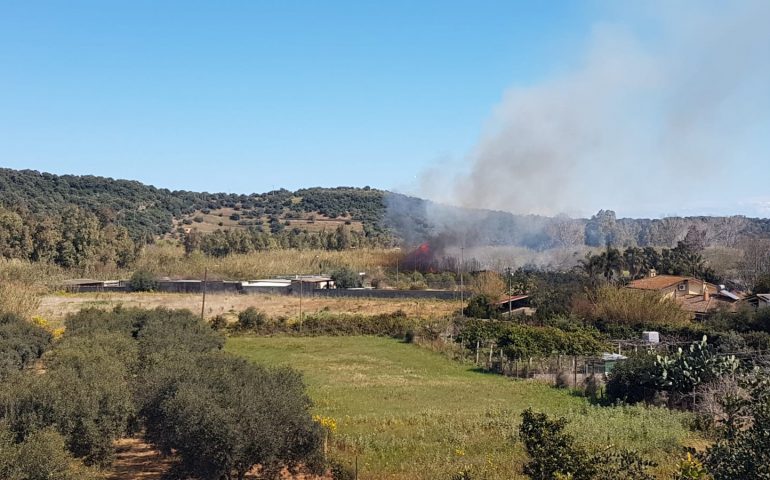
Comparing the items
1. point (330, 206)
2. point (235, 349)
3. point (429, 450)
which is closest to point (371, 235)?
point (330, 206)

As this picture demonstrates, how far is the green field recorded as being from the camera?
1498 centimetres

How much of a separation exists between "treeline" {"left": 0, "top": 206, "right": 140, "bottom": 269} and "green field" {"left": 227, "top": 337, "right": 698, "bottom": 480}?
51.7 metres

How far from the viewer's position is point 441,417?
66.5ft

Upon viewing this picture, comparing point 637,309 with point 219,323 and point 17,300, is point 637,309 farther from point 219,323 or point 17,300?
point 17,300

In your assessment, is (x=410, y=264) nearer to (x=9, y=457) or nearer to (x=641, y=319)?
(x=641, y=319)

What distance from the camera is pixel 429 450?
16031 millimetres

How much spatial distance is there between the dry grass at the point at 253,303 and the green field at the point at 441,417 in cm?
2032

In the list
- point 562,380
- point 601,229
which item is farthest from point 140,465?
point 601,229

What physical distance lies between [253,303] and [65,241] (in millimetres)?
33607

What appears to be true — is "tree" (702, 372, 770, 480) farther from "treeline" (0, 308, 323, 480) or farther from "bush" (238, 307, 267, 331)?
"bush" (238, 307, 267, 331)

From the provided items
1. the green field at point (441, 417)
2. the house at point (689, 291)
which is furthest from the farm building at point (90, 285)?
the house at point (689, 291)

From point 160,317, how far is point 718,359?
2461 cm

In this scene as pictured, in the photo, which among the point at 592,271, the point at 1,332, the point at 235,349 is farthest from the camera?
the point at 592,271

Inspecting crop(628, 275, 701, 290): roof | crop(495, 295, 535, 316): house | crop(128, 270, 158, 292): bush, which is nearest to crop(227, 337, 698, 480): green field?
crop(495, 295, 535, 316): house
